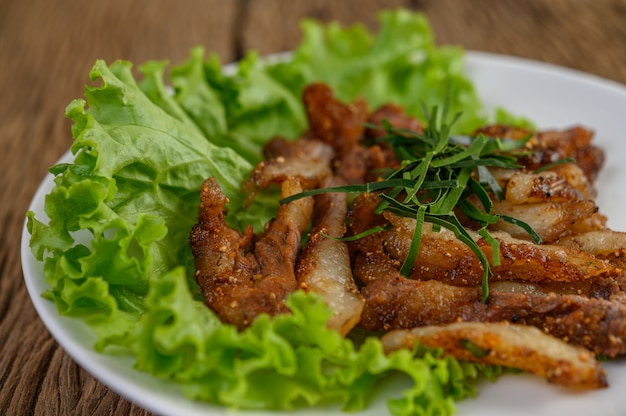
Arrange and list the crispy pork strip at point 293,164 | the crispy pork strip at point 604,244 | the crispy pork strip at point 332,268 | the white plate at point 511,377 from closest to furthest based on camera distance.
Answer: the white plate at point 511,377
the crispy pork strip at point 332,268
the crispy pork strip at point 604,244
the crispy pork strip at point 293,164

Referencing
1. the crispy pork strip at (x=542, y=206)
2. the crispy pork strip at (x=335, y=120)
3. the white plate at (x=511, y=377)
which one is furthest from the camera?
the crispy pork strip at (x=335, y=120)

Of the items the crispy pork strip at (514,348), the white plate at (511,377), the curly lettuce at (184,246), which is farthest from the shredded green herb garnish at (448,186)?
the curly lettuce at (184,246)

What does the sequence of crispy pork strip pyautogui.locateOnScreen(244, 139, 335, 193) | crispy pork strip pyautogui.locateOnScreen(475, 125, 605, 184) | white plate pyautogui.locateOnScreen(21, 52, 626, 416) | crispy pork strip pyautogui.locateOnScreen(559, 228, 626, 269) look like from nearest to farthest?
white plate pyautogui.locateOnScreen(21, 52, 626, 416)
crispy pork strip pyautogui.locateOnScreen(559, 228, 626, 269)
crispy pork strip pyautogui.locateOnScreen(244, 139, 335, 193)
crispy pork strip pyautogui.locateOnScreen(475, 125, 605, 184)

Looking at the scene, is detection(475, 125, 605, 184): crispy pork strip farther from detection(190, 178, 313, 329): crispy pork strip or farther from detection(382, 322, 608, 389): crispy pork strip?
detection(382, 322, 608, 389): crispy pork strip

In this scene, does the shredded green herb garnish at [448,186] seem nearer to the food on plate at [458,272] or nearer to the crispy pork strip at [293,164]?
the food on plate at [458,272]

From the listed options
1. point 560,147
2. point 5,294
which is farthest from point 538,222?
point 5,294

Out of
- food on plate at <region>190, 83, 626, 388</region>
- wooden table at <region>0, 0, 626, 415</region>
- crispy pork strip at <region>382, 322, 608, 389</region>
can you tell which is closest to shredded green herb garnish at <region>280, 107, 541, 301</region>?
food on plate at <region>190, 83, 626, 388</region>

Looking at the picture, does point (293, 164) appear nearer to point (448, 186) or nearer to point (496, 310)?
point (448, 186)
